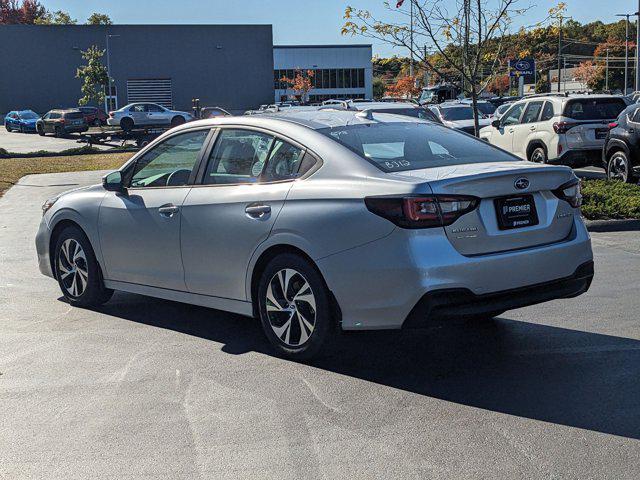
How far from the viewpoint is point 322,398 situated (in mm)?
4992

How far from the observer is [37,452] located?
428 cm

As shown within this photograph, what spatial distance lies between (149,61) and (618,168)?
76.5m

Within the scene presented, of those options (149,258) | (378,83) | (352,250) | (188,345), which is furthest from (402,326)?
(378,83)

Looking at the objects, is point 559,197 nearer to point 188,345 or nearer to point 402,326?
point 402,326

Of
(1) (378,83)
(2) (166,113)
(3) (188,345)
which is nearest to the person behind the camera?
(3) (188,345)

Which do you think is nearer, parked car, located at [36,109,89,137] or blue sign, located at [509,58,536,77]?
blue sign, located at [509,58,536,77]

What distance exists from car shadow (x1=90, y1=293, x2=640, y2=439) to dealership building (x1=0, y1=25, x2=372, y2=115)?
82086 mm

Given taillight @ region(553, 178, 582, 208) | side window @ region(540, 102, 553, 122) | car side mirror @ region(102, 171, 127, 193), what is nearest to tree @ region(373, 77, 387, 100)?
side window @ region(540, 102, 553, 122)

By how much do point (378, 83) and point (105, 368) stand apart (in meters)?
123

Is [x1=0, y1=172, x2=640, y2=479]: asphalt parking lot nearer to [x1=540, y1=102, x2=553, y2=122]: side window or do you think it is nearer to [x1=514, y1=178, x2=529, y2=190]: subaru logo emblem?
[x1=514, y1=178, x2=529, y2=190]: subaru logo emblem

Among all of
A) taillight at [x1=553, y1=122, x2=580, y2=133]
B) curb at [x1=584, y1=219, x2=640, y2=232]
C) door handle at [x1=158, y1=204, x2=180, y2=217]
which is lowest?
curb at [x1=584, y1=219, x2=640, y2=232]

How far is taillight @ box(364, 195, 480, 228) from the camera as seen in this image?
5.01m

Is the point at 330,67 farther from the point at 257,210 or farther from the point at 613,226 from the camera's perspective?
the point at 257,210

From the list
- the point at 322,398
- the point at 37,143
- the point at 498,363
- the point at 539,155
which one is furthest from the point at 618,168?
the point at 37,143
